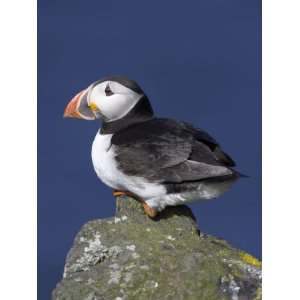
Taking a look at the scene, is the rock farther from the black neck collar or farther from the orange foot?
the black neck collar

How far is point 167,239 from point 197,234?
1.24 feet

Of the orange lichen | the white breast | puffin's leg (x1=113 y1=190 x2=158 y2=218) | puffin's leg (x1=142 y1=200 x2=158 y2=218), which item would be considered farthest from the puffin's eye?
the orange lichen

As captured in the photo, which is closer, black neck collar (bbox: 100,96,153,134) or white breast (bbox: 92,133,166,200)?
white breast (bbox: 92,133,166,200)

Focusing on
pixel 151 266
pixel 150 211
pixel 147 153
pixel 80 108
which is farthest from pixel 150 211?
pixel 80 108

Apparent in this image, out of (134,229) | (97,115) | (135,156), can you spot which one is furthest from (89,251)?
(97,115)

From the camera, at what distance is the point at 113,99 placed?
778cm

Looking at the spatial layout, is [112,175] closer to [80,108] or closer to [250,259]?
[80,108]

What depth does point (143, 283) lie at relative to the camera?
21.4 feet

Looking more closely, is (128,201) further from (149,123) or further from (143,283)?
(143,283)

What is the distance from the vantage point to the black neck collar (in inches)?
308

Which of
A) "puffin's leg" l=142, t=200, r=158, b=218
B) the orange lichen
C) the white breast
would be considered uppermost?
the white breast

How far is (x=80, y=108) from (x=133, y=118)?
0.50 metres

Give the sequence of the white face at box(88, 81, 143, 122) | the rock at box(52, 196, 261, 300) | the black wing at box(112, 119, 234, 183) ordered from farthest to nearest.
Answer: the white face at box(88, 81, 143, 122)
the black wing at box(112, 119, 234, 183)
the rock at box(52, 196, 261, 300)

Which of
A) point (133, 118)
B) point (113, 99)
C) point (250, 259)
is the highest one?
point (113, 99)
